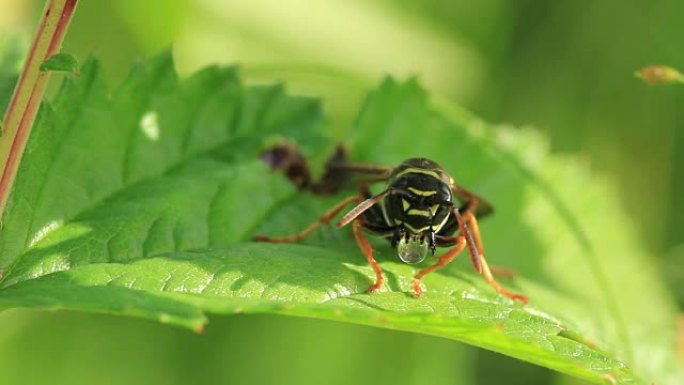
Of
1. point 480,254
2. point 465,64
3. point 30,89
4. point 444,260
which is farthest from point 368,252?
point 465,64

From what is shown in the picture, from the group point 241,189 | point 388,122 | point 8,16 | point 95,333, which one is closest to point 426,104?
point 388,122

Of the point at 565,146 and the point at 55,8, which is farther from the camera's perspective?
the point at 565,146

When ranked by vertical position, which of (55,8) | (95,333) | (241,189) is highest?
(55,8)

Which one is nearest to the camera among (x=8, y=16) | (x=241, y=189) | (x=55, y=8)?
(x=55, y=8)

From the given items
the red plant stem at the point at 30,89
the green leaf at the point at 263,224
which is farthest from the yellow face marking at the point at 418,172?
the red plant stem at the point at 30,89

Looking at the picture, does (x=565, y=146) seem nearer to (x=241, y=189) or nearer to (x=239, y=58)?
(x=239, y=58)

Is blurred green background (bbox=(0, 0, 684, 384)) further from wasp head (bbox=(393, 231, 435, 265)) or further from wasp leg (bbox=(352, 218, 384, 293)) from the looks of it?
wasp head (bbox=(393, 231, 435, 265))

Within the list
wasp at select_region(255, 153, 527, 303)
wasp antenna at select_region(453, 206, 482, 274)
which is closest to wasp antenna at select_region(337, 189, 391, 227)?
wasp at select_region(255, 153, 527, 303)
